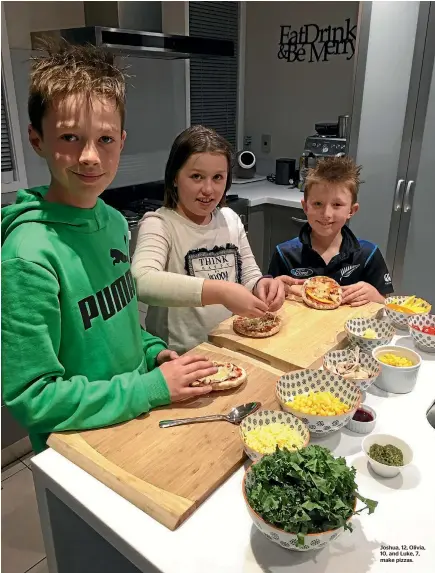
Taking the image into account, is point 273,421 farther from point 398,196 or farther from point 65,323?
point 398,196

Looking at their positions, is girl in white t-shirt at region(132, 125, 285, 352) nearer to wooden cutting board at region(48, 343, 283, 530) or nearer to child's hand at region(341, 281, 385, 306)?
child's hand at region(341, 281, 385, 306)

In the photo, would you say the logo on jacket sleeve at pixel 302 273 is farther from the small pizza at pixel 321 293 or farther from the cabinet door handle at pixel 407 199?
the cabinet door handle at pixel 407 199

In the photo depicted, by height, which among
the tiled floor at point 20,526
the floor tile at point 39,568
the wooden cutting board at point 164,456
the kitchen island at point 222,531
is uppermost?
the wooden cutting board at point 164,456

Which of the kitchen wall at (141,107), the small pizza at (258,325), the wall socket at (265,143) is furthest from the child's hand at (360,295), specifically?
the wall socket at (265,143)

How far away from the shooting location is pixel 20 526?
1712 millimetres

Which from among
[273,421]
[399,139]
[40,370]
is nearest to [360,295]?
[273,421]

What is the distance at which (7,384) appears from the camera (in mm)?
795

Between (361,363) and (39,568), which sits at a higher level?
(361,363)

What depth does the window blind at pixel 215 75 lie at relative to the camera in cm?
337

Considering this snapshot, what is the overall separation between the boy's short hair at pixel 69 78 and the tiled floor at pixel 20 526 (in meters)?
1.48

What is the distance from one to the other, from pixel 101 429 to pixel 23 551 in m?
1.12

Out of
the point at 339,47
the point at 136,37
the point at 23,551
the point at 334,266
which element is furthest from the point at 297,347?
the point at 339,47

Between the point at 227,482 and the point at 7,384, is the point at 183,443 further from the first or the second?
the point at 7,384

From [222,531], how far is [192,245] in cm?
92
